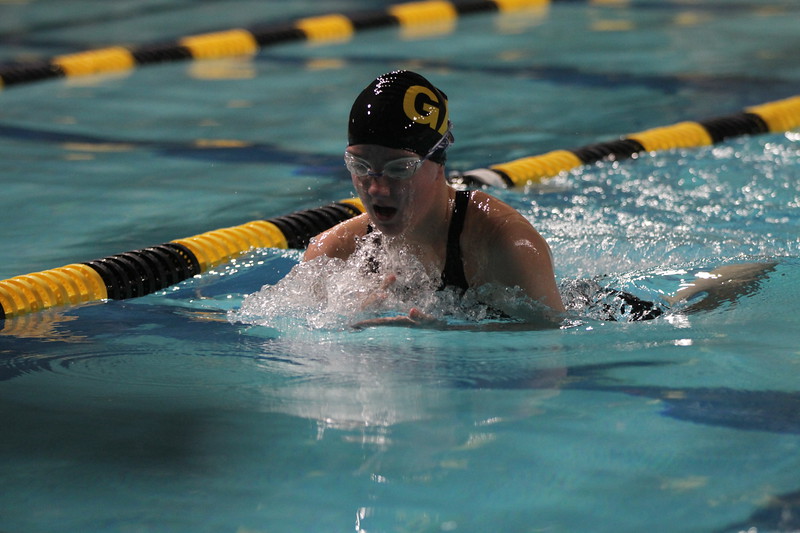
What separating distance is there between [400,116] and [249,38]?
649cm

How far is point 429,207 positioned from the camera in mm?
2941

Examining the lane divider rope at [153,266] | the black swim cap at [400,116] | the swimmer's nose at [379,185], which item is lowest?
the lane divider rope at [153,266]

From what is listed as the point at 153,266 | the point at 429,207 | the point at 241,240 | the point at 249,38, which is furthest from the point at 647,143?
the point at 249,38

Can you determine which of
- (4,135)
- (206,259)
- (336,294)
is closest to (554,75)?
(4,135)

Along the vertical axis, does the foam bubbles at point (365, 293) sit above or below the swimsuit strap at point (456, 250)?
below

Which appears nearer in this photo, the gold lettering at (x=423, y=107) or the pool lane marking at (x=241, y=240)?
the gold lettering at (x=423, y=107)

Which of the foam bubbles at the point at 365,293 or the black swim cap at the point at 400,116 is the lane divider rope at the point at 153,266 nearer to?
the foam bubbles at the point at 365,293

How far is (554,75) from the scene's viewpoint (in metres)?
7.55

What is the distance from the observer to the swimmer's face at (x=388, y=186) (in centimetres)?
280

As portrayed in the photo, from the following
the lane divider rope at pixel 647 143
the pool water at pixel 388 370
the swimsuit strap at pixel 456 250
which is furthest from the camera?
the lane divider rope at pixel 647 143

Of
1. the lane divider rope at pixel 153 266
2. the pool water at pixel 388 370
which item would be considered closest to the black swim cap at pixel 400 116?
the pool water at pixel 388 370

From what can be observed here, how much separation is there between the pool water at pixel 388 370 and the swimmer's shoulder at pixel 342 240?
0.69ft

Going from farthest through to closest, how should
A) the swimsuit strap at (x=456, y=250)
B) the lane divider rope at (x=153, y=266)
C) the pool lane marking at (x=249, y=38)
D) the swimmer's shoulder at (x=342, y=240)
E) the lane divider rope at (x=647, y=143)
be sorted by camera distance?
1. the pool lane marking at (x=249, y=38)
2. the lane divider rope at (x=647, y=143)
3. the lane divider rope at (x=153, y=266)
4. the swimmer's shoulder at (x=342, y=240)
5. the swimsuit strap at (x=456, y=250)

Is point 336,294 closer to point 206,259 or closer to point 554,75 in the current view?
point 206,259
